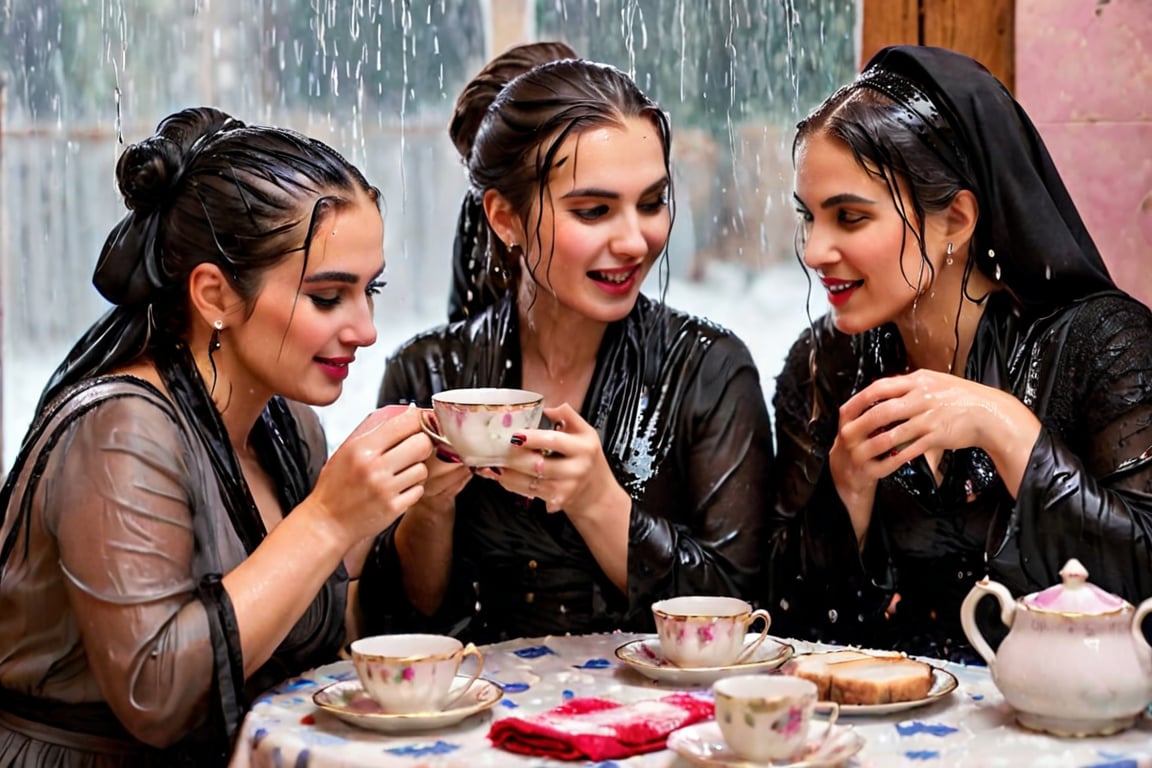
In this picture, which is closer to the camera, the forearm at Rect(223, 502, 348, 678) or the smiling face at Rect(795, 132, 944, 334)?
the forearm at Rect(223, 502, 348, 678)

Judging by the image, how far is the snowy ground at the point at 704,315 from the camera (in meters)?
5.46

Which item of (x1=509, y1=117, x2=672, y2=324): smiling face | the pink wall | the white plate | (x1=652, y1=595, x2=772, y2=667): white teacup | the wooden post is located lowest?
the white plate

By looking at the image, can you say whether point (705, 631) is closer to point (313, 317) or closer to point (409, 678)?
point (409, 678)

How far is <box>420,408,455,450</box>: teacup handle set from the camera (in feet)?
8.61

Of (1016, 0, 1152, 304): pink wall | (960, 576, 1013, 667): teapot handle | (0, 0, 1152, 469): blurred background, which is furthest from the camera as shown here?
(0, 0, 1152, 469): blurred background

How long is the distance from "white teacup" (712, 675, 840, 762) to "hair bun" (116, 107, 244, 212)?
1.28 m

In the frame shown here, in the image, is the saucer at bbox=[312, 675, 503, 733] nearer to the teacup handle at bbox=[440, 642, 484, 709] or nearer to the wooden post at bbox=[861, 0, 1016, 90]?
the teacup handle at bbox=[440, 642, 484, 709]

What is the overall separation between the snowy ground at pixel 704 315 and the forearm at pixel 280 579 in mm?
2595

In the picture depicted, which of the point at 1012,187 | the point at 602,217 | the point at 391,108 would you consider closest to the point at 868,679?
the point at 1012,187

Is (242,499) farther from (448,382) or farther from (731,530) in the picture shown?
(731,530)

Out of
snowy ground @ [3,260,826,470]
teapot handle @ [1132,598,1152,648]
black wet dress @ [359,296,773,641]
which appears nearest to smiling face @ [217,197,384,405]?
black wet dress @ [359,296,773,641]

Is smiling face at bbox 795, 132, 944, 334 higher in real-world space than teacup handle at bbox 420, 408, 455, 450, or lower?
higher

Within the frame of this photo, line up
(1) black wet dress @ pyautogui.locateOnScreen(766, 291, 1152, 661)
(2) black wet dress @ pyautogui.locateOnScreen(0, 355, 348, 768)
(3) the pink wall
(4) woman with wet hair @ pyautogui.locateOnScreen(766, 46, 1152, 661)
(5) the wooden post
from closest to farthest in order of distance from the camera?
1. (2) black wet dress @ pyautogui.locateOnScreen(0, 355, 348, 768)
2. (1) black wet dress @ pyautogui.locateOnScreen(766, 291, 1152, 661)
3. (4) woman with wet hair @ pyautogui.locateOnScreen(766, 46, 1152, 661)
4. (3) the pink wall
5. (5) the wooden post

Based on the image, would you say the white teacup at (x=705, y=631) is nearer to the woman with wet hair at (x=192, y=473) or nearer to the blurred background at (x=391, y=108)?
the woman with wet hair at (x=192, y=473)
